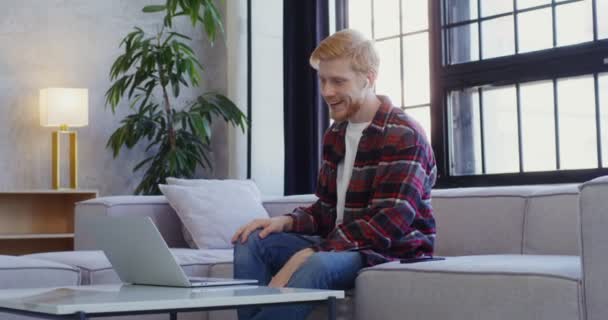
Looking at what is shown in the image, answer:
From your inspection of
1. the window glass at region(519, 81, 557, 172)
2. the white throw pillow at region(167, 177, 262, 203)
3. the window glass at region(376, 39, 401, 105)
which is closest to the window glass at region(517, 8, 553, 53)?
the window glass at region(519, 81, 557, 172)

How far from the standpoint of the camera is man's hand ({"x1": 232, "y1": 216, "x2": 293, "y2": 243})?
105 inches

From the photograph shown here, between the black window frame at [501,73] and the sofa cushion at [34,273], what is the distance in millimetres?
2184

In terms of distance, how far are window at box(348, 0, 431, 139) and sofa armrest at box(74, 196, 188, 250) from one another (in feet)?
5.18

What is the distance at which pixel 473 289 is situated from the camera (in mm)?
2291

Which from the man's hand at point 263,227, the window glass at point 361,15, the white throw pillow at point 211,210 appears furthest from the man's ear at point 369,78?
the window glass at point 361,15

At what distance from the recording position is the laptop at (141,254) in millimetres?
2018

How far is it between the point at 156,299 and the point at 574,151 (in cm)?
284

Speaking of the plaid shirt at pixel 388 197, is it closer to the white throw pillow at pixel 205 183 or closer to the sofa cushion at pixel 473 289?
the sofa cushion at pixel 473 289

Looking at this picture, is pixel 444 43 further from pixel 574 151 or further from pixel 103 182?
pixel 103 182

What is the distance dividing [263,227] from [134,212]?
1294 millimetres

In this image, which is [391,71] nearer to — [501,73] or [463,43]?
[463,43]

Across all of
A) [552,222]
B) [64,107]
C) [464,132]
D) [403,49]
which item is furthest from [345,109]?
[64,107]

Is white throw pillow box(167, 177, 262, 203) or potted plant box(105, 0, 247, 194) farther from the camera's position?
potted plant box(105, 0, 247, 194)

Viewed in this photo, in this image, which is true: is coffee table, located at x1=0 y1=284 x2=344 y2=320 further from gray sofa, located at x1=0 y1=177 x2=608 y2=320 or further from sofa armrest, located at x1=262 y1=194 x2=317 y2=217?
sofa armrest, located at x1=262 y1=194 x2=317 y2=217
